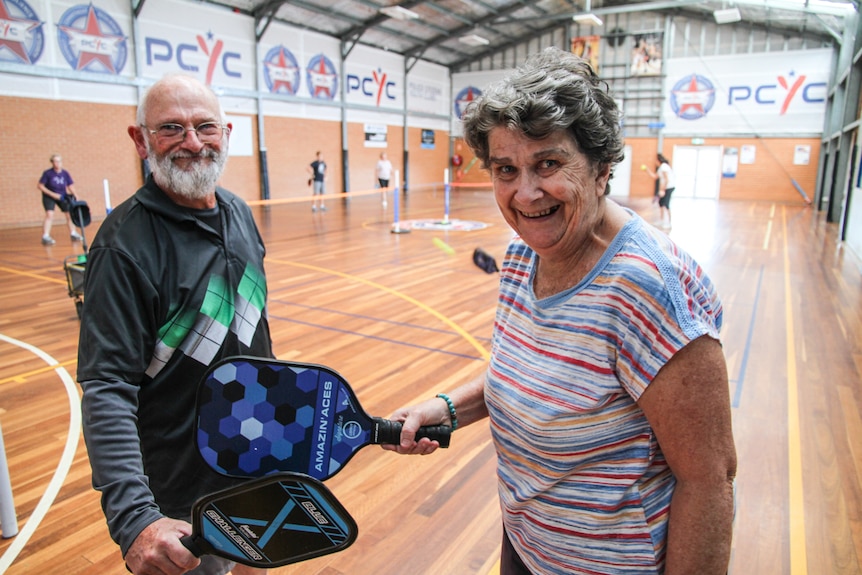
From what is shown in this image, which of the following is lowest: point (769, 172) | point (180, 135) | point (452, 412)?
point (452, 412)

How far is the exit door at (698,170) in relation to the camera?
24.3 meters

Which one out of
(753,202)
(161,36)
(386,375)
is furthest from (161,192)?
(753,202)

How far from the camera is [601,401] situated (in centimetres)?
106

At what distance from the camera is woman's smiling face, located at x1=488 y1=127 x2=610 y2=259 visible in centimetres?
112

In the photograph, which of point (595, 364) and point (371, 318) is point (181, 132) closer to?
point (595, 364)

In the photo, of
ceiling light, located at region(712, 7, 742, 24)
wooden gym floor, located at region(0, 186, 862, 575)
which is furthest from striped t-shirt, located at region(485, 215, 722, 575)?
ceiling light, located at region(712, 7, 742, 24)

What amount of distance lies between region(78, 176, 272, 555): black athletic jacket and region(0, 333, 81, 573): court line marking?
161 centimetres

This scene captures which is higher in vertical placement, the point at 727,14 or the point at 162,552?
the point at 727,14

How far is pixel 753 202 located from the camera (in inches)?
914

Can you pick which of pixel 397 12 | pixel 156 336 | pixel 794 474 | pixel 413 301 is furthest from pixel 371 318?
pixel 397 12

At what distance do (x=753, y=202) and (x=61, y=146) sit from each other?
23886mm

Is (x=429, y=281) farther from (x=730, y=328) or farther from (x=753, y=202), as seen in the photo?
(x=753, y=202)

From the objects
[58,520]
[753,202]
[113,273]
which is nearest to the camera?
[113,273]

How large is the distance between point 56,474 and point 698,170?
26.1 m
